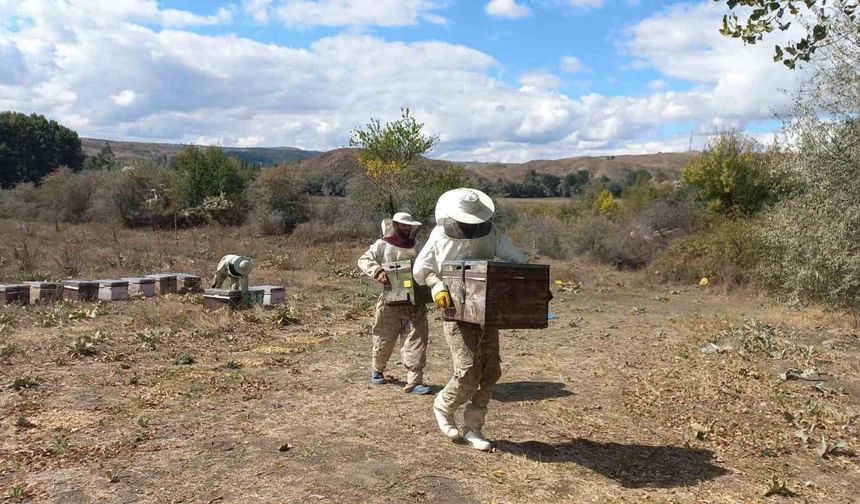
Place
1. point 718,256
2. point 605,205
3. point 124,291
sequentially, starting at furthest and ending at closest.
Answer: point 605,205 < point 718,256 < point 124,291

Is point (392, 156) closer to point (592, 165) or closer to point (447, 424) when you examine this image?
point (447, 424)

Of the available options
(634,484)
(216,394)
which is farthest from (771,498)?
(216,394)

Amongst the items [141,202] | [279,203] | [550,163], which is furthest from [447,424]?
[550,163]

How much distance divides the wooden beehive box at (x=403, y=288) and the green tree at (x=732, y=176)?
79.3ft

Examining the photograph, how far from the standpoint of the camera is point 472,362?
5418 mm

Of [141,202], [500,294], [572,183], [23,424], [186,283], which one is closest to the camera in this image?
Result: [500,294]

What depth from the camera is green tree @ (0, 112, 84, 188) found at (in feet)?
196

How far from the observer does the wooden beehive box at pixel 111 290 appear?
13.5 m

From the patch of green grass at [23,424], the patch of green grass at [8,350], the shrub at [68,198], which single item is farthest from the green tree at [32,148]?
the patch of green grass at [23,424]

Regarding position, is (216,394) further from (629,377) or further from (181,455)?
(629,377)

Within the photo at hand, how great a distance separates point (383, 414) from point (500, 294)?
7.90 ft

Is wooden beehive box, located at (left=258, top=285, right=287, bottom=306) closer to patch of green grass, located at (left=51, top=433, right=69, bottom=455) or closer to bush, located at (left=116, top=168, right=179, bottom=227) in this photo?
patch of green grass, located at (left=51, top=433, right=69, bottom=455)

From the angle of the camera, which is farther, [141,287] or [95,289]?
[141,287]

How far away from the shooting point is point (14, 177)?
59938 mm
